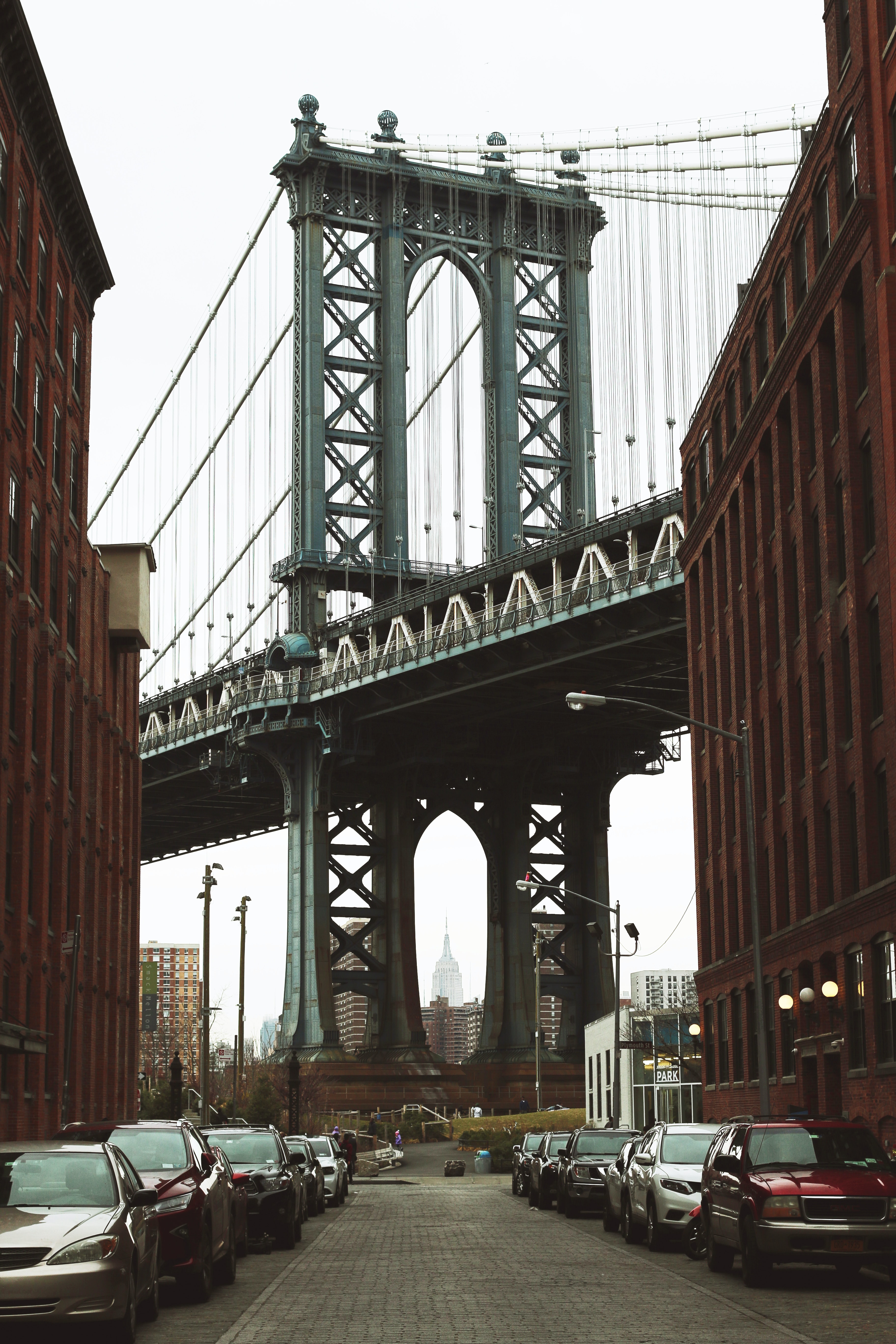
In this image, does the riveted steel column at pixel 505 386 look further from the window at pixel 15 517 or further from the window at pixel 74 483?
the window at pixel 15 517

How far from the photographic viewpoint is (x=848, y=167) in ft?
123

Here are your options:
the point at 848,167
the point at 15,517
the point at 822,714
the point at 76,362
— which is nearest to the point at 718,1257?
the point at 822,714

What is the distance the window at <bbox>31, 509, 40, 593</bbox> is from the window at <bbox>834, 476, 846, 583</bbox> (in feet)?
63.3

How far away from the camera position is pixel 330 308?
293 ft

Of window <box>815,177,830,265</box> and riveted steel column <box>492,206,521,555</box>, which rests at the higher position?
riveted steel column <box>492,206,521,555</box>

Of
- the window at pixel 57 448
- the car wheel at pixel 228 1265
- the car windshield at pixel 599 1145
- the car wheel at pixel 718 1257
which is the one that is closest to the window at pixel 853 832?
the car windshield at pixel 599 1145

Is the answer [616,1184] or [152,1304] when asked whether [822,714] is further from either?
[152,1304]

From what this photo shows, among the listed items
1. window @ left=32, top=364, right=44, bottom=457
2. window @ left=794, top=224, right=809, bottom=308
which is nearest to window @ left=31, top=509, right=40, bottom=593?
window @ left=32, top=364, right=44, bottom=457

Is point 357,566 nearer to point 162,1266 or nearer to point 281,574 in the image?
point 281,574

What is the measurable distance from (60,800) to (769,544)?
1865 cm

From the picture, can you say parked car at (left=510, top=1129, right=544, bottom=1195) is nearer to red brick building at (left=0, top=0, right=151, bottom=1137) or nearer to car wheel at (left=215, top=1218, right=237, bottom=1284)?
red brick building at (left=0, top=0, right=151, bottom=1137)

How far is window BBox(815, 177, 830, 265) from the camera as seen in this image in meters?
39.5

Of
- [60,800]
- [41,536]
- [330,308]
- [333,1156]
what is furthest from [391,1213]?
[330,308]

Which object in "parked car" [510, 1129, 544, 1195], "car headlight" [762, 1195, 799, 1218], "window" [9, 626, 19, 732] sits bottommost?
"parked car" [510, 1129, 544, 1195]
